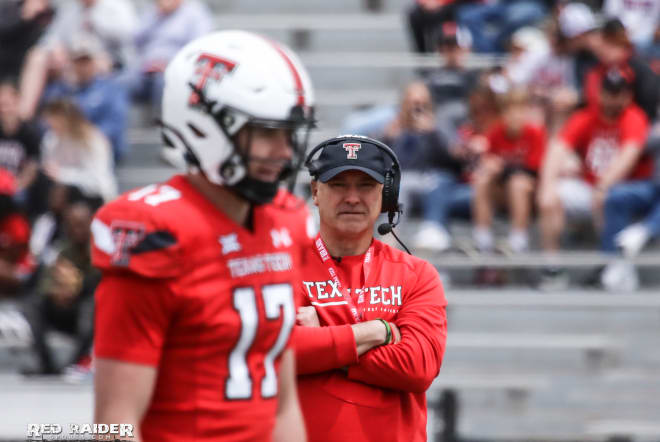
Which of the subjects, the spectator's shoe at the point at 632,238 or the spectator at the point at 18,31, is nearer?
the spectator's shoe at the point at 632,238

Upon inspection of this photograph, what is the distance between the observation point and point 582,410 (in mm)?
6922

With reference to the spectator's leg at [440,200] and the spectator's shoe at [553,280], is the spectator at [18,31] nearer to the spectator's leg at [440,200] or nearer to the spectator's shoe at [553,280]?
the spectator's leg at [440,200]

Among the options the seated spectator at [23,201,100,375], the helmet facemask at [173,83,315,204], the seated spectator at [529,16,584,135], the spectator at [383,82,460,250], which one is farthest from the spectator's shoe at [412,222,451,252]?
the helmet facemask at [173,83,315,204]

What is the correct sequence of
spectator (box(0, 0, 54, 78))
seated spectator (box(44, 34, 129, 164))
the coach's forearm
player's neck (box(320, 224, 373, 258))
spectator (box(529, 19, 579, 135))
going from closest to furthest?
1. the coach's forearm
2. player's neck (box(320, 224, 373, 258))
3. spectator (box(529, 19, 579, 135))
4. seated spectator (box(44, 34, 129, 164))
5. spectator (box(0, 0, 54, 78))

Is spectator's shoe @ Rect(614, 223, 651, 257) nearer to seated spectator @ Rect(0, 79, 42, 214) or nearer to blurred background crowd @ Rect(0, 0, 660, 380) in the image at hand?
blurred background crowd @ Rect(0, 0, 660, 380)

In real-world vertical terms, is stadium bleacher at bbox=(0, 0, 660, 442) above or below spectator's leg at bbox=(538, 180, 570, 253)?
below

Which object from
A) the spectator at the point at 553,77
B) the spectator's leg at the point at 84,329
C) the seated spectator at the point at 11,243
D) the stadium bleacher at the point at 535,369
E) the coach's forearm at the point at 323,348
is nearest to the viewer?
the coach's forearm at the point at 323,348

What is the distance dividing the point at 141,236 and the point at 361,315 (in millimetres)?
978

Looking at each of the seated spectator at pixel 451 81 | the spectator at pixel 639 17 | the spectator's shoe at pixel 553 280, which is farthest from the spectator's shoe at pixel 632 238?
the spectator at pixel 639 17

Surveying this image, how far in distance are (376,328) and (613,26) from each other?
5031 millimetres

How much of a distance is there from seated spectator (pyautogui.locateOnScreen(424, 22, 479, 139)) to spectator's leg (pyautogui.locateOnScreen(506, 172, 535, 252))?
1.77 feet

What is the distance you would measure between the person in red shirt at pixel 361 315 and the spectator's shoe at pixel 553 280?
4.51 m

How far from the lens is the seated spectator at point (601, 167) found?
23.4 ft

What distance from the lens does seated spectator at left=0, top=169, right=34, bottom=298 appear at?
7.21m
